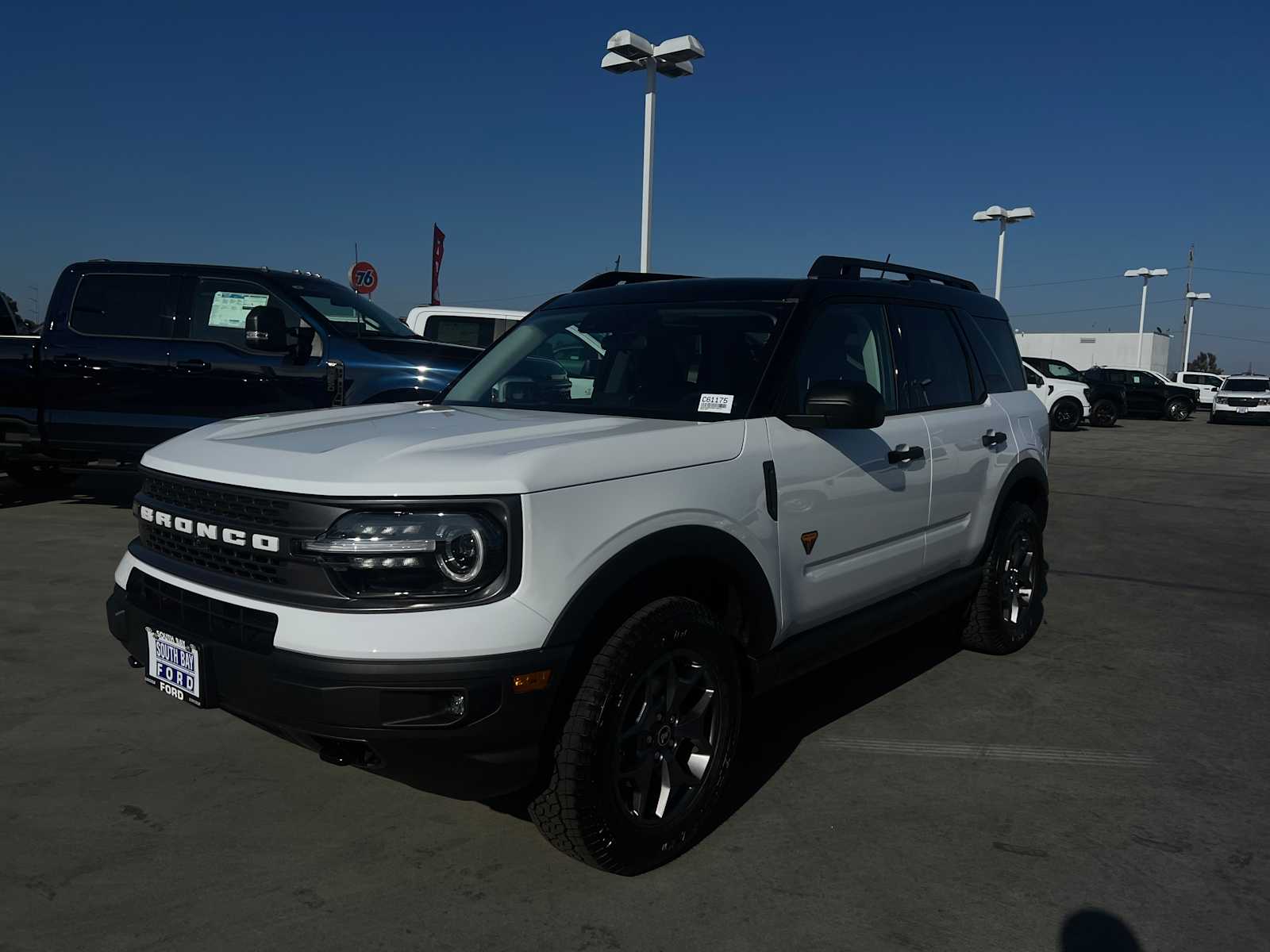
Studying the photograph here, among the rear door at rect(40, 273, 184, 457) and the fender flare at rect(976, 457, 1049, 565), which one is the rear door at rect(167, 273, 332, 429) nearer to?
the rear door at rect(40, 273, 184, 457)

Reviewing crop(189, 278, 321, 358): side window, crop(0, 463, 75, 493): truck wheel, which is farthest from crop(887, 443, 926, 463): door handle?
crop(0, 463, 75, 493): truck wheel

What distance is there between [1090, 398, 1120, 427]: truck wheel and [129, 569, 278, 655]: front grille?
28.9m

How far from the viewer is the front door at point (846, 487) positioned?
11.2 ft

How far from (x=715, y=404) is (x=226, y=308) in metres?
6.36

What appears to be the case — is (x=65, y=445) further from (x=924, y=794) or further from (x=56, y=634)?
(x=924, y=794)

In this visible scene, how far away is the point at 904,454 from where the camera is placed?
156 inches

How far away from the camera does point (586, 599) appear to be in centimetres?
264

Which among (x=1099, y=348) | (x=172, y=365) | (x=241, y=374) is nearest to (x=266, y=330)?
(x=241, y=374)

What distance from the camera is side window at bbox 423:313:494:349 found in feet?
43.4

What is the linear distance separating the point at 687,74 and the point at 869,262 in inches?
446

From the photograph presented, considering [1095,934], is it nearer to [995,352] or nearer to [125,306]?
[995,352]

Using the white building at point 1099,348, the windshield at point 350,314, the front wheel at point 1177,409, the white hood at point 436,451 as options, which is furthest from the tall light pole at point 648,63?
the white building at point 1099,348

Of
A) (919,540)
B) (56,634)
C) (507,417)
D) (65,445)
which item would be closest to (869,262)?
(919,540)

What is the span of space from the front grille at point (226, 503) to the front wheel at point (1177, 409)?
3501cm
